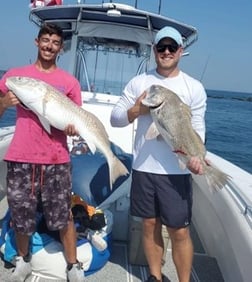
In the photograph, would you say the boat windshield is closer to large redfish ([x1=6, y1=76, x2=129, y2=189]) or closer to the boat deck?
the boat deck

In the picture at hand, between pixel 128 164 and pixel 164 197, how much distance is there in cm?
141

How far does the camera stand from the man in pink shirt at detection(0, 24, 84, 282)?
3006 mm

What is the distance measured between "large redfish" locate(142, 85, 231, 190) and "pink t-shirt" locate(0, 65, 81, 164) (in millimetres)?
726

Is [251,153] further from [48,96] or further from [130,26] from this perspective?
[48,96]

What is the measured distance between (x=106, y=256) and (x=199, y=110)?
164 centimetres

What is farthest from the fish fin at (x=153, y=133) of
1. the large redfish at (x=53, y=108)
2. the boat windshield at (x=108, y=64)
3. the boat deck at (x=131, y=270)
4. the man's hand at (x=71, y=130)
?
the boat windshield at (x=108, y=64)

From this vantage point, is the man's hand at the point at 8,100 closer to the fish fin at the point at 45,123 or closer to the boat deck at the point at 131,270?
the fish fin at the point at 45,123

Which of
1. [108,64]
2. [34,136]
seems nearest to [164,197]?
[34,136]

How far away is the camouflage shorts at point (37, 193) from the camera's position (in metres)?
3.04

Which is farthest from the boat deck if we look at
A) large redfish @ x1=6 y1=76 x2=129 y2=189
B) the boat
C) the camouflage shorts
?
large redfish @ x1=6 y1=76 x2=129 y2=189

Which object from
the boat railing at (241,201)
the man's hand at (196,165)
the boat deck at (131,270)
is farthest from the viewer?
the boat deck at (131,270)

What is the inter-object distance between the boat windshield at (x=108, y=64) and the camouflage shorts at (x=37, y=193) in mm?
3073

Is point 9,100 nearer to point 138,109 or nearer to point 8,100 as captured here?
point 8,100

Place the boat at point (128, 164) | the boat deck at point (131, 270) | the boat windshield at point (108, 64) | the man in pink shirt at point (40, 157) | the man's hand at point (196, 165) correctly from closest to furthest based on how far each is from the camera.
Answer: the man's hand at point (196, 165) → the man in pink shirt at point (40, 157) → the boat at point (128, 164) → the boat deck at point (131, 270) → the boat windshield at point (108, 64)
